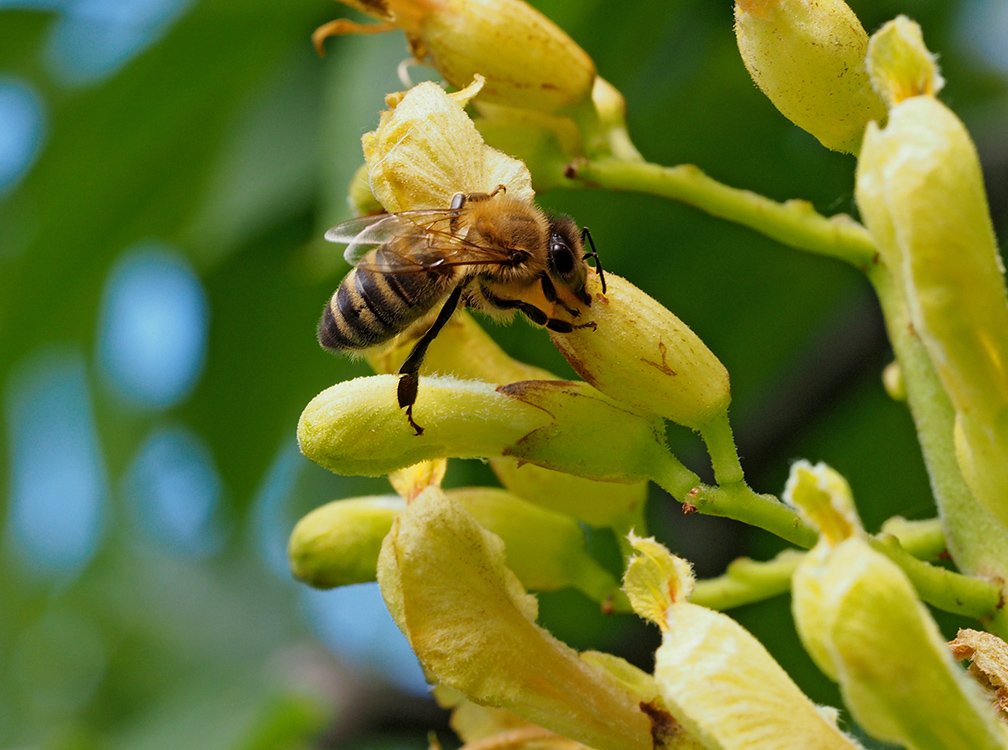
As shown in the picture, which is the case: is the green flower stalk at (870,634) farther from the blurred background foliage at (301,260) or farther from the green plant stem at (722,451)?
the blurred background foliage at (301,260)

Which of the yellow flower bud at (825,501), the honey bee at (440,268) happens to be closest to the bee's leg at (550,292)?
the honey bee at (440,268)

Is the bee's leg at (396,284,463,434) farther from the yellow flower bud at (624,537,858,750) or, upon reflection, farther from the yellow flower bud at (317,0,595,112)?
the yellow flower bud at (624,537,858,750)

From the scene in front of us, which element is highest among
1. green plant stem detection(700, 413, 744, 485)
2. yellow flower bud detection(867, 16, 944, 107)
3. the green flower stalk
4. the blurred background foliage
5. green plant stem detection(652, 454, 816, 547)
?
yellow flower bud detection(867, 16, 944, 107)

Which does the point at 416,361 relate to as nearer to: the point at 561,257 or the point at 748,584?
the point at 561,257

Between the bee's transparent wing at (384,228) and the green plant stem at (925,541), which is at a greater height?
the bee's transparent wing at (384,228)

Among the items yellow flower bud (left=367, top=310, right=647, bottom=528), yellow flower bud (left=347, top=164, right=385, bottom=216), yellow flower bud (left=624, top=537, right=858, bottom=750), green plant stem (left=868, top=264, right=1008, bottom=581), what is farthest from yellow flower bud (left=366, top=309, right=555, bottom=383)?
yellow flower bud (left=624, top=537, right=858, bottom=750)

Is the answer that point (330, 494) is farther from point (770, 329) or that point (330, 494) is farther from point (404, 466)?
point (404, 466)

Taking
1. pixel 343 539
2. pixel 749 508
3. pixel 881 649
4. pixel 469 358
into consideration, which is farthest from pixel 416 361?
pixel 881 649
